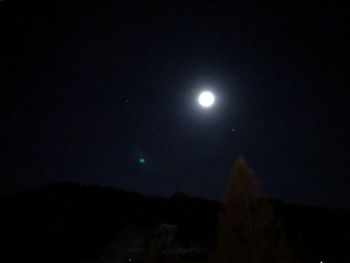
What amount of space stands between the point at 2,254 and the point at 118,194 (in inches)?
519

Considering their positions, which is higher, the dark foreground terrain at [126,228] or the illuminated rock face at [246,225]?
the dark foreground terrain at [126,228]

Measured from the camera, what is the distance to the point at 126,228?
1367 inches

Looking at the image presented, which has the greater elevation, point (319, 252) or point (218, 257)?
point (319, 252)

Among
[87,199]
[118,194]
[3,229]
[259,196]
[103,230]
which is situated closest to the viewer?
[259,196]

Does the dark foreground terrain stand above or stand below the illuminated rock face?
above

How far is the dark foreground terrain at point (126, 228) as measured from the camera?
29500 millimetres

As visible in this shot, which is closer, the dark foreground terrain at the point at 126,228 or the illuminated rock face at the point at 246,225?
the illuminated rock face at the point at 246,225

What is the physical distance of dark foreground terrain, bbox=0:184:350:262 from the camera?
29.5 metres

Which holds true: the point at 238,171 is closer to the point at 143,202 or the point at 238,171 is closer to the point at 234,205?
the point at 234,205

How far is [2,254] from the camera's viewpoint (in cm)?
2925

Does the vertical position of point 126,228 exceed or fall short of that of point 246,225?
it exceeds it

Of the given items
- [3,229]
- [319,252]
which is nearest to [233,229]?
[319,252]

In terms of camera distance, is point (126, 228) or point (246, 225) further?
point (126, 228)

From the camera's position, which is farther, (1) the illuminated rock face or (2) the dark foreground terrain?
(2) the dark foreground terrain
